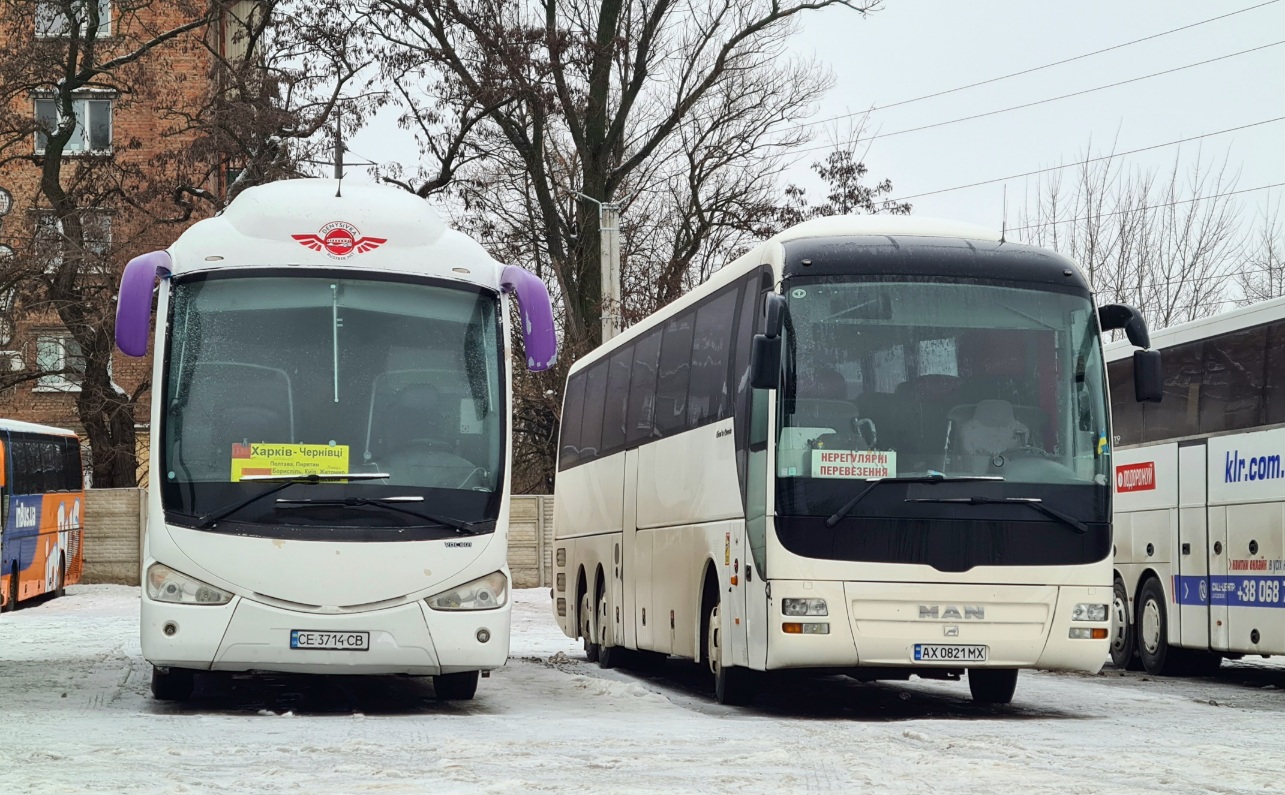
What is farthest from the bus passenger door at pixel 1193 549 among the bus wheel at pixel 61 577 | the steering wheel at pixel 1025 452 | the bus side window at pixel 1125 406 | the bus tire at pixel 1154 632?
the bus wheel at pixel 61 577

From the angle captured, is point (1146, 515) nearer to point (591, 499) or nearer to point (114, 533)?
point (591, 499)

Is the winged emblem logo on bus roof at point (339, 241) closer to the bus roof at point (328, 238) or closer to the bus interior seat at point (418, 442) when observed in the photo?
the bus roof at point (328, 238)

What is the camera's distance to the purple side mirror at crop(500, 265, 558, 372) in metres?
13.4

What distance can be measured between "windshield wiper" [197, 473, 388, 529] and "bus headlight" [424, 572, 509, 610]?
3.04ft

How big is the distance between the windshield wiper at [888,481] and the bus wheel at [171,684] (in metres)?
4.78

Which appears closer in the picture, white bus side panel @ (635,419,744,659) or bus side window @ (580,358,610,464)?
white bus side panel @ (635,419,744,659)

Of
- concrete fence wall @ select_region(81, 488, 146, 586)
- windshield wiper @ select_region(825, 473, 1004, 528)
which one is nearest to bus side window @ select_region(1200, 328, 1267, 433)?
windshield wiper @ select_region(825, 473, 1004, 528)

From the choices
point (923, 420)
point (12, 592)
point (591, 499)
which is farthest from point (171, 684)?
point (12, 592)

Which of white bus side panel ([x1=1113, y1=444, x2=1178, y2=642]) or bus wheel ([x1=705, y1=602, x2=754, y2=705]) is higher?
white bus side panel ([x1=1113, y1=444, x2=1178, y2=642])

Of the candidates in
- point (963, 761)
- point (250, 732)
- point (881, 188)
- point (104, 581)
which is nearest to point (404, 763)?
point (250, 732)

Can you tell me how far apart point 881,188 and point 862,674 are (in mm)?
27131

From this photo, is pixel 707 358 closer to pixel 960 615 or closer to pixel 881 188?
pixel 960 615

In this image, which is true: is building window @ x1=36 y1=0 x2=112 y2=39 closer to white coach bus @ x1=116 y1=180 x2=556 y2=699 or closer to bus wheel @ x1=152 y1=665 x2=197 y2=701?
white coach bus @ x1=116 y1=180 x2=556 y2=699

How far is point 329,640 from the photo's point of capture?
12648 mm
